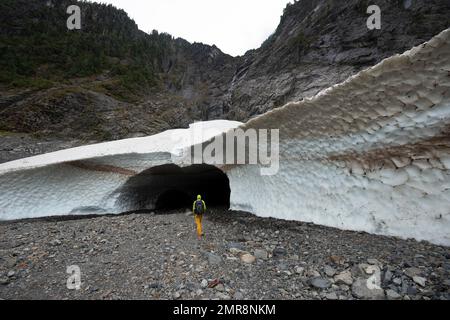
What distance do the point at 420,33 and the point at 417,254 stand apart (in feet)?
51.8

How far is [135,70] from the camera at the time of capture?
29.5 m

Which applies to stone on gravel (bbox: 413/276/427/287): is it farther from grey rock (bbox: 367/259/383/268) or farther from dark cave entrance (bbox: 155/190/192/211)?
dark cave entrance (bbox: 155/190/192/211)

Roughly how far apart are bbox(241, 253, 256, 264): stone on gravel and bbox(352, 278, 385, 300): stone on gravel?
1.15 meters

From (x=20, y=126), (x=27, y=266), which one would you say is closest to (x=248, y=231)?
(x=27, y=266)

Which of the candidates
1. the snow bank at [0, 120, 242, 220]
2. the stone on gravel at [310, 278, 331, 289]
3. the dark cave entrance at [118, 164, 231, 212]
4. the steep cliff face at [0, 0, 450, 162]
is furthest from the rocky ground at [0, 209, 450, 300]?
the steep cliff face at [0, 0, 450, 162]

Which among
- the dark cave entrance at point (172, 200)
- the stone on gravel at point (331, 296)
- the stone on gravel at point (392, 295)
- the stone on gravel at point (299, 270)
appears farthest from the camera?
the dark cave entrance at point (172, 200)

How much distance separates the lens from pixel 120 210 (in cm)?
723

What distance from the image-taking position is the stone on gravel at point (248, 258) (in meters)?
3.06

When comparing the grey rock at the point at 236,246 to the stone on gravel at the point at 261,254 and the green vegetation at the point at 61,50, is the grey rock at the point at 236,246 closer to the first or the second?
the stone on gravel at the point at 261,254

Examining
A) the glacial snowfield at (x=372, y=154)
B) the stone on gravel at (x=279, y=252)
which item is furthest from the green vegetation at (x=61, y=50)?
the stone on gravel at (x=279, y=252)

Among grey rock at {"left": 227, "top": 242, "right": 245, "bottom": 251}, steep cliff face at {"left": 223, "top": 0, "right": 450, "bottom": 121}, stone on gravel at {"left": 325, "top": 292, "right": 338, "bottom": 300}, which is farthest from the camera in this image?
steep cliff face at {"left": 223, "top": 0, "right": 450, "bottom": 121}

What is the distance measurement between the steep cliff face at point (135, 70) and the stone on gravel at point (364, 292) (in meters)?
14.0

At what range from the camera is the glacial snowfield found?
2.76 metres

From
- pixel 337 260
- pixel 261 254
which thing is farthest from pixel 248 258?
pixel 337 260
